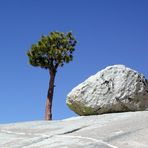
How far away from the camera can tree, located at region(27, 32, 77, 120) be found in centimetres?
3250

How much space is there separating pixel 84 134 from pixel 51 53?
19402 millimetres

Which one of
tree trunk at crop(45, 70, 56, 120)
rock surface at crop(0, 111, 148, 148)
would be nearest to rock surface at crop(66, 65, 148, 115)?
rock surface at crop(0, 111, 148, 148)

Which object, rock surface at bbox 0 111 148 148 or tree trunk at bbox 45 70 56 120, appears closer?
rock surface at bbox 0 111 148 148

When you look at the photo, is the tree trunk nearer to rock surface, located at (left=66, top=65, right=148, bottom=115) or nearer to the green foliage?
the green foliage

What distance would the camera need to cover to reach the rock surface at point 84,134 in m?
12.2

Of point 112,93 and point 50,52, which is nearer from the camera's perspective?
point 112,93

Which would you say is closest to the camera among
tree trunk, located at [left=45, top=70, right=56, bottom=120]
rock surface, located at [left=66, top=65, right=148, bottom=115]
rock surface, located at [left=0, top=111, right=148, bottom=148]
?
rock surface, located at [left=0, top=111, right=148, bottom=148]

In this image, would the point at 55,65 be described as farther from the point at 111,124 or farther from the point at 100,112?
the point at 111,124

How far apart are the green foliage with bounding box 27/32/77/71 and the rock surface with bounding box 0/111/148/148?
620 inches

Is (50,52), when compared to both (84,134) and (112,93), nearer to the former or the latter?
(112,93)

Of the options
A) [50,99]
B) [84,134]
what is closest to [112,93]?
[84,134]

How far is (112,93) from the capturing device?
66.5 feet

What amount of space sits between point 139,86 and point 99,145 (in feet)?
29.1

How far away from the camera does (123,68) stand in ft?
68.9
